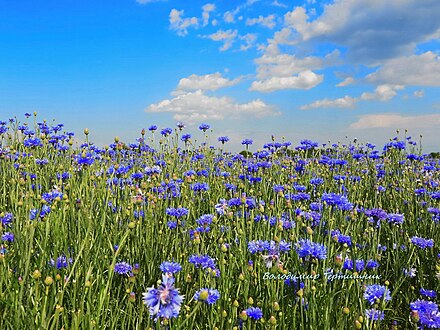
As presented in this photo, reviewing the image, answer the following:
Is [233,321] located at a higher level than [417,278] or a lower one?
higher

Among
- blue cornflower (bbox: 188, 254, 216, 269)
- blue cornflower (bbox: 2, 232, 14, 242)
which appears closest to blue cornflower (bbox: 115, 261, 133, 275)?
blue cornflower (bbox: 188, 254, 216, 269)

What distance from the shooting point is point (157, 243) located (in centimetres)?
314

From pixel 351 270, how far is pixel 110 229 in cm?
199

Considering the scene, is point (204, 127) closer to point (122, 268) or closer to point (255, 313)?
point (122, 268)

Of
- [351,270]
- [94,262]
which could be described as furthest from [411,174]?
[94,262]

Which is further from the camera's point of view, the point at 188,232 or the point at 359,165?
the point at 359,165

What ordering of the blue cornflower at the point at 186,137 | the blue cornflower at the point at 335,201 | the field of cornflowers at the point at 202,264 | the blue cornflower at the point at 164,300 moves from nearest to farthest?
1. the blue cornflower at the point at 164,300
2. the field of cornflowers at the point at 202,264
3. the blue cornflower at the point at 335,201
4. the blue cornflower at the point at 186,137

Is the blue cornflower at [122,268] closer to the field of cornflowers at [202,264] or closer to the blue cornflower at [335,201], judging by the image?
the field of cornflowers at [202,264]

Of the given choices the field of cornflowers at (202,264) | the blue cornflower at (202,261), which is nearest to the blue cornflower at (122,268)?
the field of cornflowers at (202,264)

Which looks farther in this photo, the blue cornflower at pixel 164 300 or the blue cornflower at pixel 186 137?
the blue cornflower at pixel 186 137

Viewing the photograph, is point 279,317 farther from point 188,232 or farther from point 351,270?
point 188,232

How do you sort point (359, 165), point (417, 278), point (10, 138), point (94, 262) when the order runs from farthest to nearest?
point (359, 165) → point (10, 138) → point (417, 278) → point (94, 262)

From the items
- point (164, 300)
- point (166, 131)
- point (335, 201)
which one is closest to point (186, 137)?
point (166, 131)

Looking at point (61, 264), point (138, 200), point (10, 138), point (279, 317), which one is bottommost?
point (279, 317)
